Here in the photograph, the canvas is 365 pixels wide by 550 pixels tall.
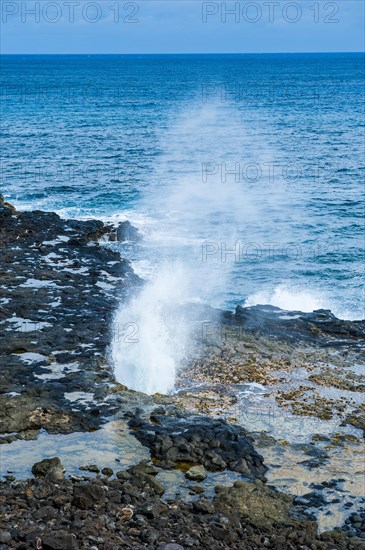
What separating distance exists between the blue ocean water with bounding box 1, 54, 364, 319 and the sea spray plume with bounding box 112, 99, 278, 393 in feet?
0.61

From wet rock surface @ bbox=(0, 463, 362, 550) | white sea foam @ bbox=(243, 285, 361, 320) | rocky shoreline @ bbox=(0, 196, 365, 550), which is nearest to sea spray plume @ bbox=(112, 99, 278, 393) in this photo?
rocky shoreline @ bbox=(0, 196, 365, 550)

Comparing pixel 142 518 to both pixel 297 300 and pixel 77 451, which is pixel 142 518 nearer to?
pixel 77 451

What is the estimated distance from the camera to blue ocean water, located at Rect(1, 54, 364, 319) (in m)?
43.0

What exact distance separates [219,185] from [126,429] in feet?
143

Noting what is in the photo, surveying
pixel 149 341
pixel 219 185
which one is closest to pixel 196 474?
pixel 149 341

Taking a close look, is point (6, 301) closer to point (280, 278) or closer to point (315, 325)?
point (315, 325)

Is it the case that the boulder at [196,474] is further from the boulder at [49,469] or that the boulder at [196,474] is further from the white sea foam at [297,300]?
the white sea foam at [297,300]

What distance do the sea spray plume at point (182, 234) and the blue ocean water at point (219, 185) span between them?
186mm

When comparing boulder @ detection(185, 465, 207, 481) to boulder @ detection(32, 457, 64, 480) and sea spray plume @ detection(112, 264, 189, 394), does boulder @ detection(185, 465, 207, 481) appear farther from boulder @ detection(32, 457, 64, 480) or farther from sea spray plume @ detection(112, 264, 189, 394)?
sea spray plume @ detection(112, 264, 189, 394)

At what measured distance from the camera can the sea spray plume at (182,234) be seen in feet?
93.6

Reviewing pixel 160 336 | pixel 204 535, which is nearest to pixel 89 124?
A: pixel 160 336

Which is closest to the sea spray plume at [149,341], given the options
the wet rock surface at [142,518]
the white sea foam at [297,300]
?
the white sea foam at [297,300]

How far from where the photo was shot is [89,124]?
335 ft

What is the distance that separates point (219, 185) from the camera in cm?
6438
